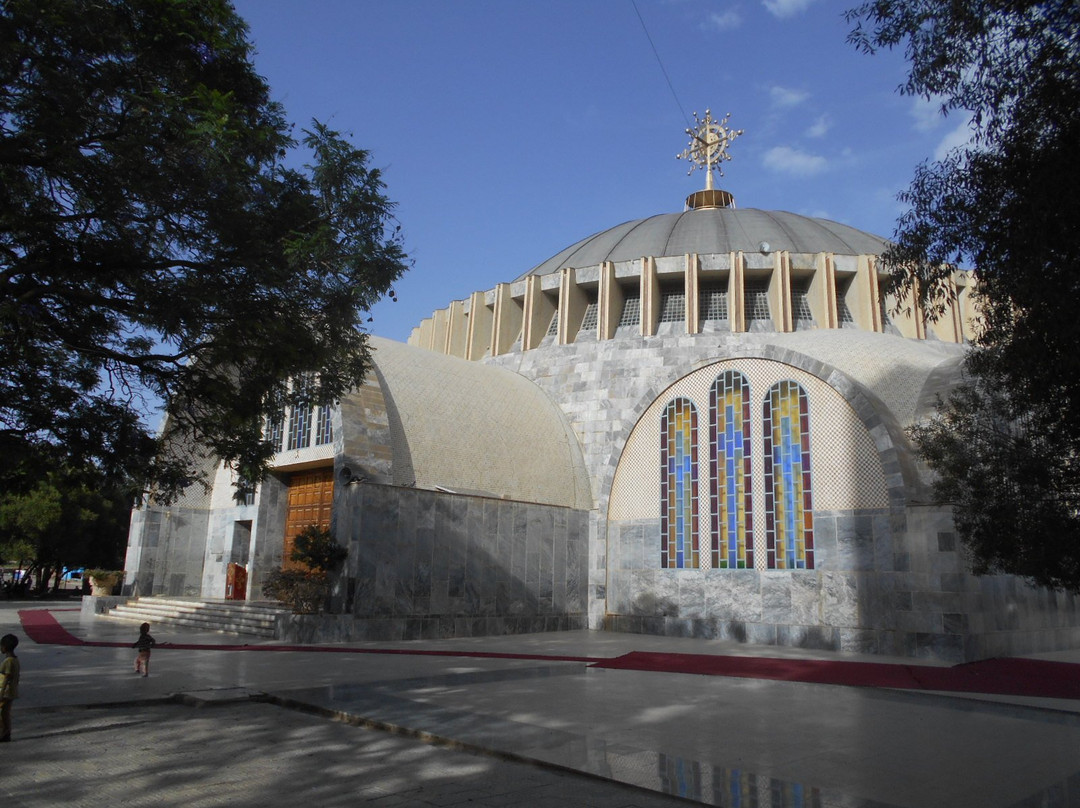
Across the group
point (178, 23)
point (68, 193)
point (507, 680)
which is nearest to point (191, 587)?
point (507, 680)

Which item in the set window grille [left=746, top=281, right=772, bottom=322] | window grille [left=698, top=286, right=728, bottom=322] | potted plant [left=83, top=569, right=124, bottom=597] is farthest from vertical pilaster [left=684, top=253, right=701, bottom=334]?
potted plant [left=83, top=569, right=124, bottom=597]

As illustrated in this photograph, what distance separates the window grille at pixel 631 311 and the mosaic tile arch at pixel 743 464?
16.9 feet

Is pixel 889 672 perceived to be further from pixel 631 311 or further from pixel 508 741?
pixel 631 311

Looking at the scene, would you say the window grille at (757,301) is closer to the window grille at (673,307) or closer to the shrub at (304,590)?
the window grille at (673,307)

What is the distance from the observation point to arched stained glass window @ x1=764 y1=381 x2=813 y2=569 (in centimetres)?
1631

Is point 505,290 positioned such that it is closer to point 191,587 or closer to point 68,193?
point 191,587

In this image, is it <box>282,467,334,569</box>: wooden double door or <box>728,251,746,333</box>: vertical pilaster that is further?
<box>728,251,746,333</box>: vertical pilaster

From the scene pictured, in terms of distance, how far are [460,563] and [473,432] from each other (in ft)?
11.3

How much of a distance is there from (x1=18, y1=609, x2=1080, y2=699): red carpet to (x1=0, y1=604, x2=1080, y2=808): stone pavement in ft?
2.57

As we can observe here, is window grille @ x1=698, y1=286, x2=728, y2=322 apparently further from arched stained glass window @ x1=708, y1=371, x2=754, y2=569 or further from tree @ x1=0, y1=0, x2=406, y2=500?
tree @ x1=0, y1=0, x2=406, y2=500

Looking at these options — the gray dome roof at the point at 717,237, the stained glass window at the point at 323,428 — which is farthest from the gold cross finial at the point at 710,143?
the stained glass window at the point at 323,428

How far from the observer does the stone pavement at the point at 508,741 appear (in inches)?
211

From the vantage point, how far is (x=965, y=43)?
6.32 metres

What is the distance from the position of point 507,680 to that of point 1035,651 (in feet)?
39.6
